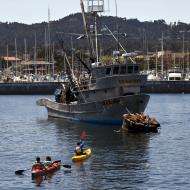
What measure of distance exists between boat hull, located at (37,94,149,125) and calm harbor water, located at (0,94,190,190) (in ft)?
5.68

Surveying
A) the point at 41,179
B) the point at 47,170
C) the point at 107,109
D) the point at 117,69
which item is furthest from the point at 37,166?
the point at 107,109

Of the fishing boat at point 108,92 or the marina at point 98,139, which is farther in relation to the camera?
the fishing boat at point 108,92

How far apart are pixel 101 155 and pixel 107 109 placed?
28755 mm

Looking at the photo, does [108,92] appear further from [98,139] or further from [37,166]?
[37,166]

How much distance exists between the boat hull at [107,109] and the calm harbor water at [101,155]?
5.68 ft

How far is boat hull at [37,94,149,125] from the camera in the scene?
98312 millimetres

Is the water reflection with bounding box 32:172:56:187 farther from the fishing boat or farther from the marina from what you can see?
the fishing boat

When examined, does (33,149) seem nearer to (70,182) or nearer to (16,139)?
(16,139)

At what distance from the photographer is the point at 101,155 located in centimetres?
7244

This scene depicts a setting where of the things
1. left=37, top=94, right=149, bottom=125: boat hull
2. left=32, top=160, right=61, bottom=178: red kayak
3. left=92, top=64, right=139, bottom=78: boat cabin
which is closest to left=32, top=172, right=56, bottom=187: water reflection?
left=32, top=160, right=61, bottom=178: red kayak

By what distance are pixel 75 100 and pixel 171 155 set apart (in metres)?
43.3

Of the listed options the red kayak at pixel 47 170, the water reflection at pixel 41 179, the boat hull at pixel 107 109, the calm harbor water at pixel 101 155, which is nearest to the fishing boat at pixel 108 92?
the boat hull at pixel 107 109

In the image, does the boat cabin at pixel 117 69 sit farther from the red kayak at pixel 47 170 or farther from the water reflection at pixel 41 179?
the water reflection at pixel 41 179

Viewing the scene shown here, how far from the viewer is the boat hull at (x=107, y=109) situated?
323 feet
